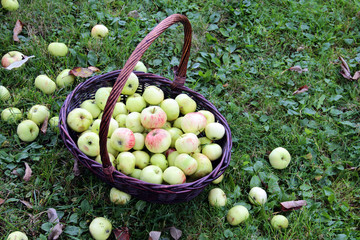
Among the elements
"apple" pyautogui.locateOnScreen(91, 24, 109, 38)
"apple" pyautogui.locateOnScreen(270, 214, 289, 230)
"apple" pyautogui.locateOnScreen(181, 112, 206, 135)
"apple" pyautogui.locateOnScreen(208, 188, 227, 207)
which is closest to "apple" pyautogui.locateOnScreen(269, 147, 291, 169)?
"apple" pyautogui.locateOnScreen(270, 214, 289, 230)

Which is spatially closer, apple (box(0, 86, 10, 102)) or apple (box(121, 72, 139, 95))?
apple (box(121, 72, 139, 95))

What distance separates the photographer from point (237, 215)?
230cm

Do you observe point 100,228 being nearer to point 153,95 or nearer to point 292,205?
point 153,95

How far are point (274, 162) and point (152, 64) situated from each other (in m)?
1.56

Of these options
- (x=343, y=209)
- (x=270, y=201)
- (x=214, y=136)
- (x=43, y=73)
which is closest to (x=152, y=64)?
(x=43, y=73)

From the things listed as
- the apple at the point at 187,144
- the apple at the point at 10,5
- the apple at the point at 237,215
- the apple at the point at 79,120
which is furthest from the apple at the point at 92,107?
the apple at the point at 10,5

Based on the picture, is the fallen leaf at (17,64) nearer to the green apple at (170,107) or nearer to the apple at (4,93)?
the apple at (4,93)

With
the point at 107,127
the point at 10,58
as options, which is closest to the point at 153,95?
the point at 107,127

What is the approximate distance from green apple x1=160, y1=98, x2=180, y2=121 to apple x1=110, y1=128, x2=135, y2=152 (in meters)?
0.43

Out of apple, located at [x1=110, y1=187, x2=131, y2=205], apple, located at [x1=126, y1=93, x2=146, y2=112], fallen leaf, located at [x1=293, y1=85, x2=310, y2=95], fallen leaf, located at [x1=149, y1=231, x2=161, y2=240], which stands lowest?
fallen leaf, located at [x1=149, y1=231, x2=161, y2=240]

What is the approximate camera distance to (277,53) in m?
3.75

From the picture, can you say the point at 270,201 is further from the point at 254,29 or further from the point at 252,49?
A: the point at 254,29

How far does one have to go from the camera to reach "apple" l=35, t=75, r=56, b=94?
281cm

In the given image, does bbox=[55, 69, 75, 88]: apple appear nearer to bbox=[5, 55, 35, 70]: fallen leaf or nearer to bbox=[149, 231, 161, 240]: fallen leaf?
A: bbox=[5, 55, 35, 70]: fallen leaf
